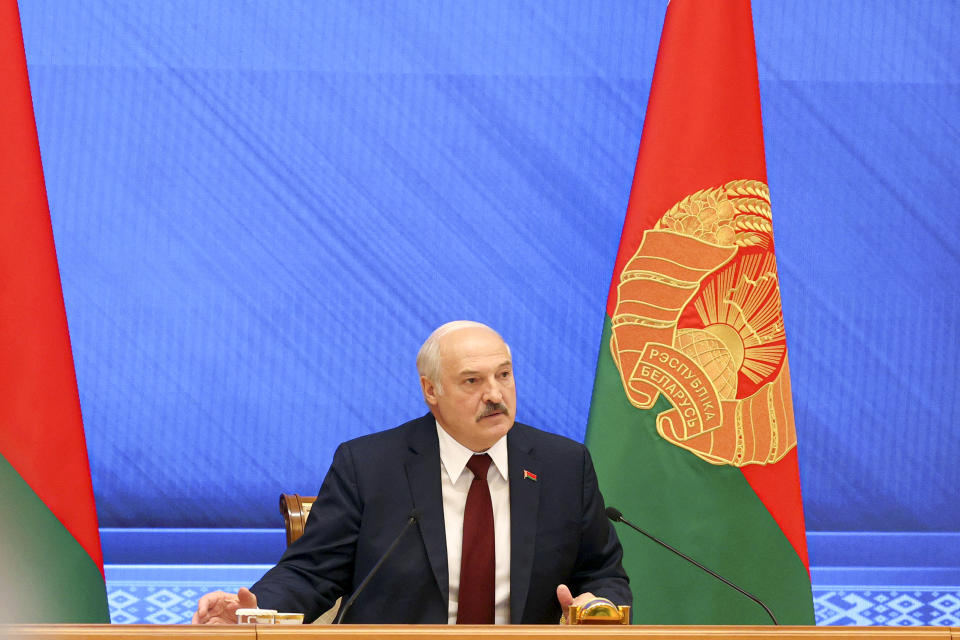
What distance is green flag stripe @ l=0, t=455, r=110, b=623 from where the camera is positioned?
123 inches

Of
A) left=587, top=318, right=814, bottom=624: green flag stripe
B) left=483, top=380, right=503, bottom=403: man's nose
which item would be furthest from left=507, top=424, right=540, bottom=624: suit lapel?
left=587, top=318, right=814, bottom=624: green flag stripe

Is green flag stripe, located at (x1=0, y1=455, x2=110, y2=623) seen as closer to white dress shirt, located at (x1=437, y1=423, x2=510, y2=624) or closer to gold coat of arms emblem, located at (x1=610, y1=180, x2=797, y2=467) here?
white dress shirt, located at (x1=437, y1=423, x2=510, y2=624)

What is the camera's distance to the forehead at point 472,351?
2.67 metres

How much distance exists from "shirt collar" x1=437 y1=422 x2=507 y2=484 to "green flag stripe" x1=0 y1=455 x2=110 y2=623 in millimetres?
1225

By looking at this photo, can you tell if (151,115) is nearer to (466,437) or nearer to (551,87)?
(551,87)

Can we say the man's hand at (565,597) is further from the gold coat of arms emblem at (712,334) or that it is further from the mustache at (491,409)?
the gold coat of arms emblem at (712,334)

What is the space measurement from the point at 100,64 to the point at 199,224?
26.8 inches

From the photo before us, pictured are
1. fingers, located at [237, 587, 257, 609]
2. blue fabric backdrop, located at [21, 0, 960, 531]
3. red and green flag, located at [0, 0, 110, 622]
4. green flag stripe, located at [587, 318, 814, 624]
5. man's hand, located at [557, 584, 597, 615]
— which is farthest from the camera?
blue fabric backdrop, located at [21, 0, 960, 531]

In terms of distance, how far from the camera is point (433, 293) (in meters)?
4.19

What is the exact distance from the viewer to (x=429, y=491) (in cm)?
271

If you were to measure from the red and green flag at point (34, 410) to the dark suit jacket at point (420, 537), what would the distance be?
96cm

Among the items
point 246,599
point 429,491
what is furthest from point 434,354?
point 246,599

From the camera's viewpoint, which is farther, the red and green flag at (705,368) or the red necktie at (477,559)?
the red and green flag at (705,368)

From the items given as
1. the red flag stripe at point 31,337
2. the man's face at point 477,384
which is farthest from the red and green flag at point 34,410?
the man's face at point 477,384
